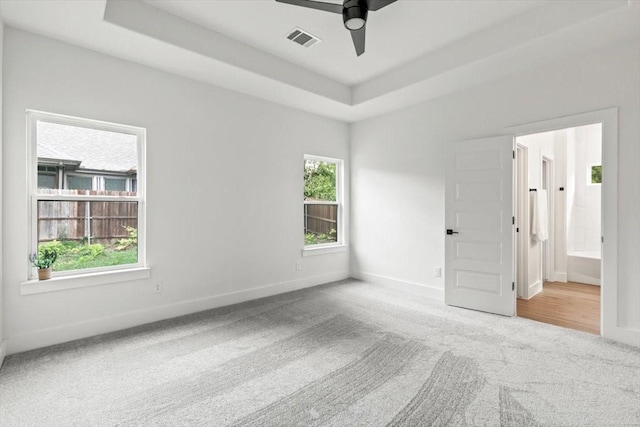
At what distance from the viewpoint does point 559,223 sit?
17.8 feet

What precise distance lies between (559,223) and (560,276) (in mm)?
896

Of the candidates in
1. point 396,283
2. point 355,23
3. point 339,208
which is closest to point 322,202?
point 339,208

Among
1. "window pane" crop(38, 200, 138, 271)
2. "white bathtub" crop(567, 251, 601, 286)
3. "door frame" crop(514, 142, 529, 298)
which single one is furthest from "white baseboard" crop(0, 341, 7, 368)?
"white bathtub" crop(567, 251, 601, 286)

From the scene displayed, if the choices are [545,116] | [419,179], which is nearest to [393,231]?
[419,179]

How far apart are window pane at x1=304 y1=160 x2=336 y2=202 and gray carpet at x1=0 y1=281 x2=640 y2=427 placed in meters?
2.19

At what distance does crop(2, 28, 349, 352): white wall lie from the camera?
8.94ft

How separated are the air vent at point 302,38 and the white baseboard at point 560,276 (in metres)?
5.34

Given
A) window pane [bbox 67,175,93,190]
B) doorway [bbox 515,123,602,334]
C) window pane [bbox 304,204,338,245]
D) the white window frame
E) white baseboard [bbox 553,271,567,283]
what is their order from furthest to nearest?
1. white baseboard [bbox 553,271,567,283]
2. the white window frame
3. window pane [bbox 304,204,338,245]
4. doorway [bbox 515,123,602,334]
5. window pane [bbox 67,175,93,190]

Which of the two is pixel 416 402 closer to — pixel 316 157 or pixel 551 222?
pixel 316 157

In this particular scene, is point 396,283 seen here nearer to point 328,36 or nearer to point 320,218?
point 320,218

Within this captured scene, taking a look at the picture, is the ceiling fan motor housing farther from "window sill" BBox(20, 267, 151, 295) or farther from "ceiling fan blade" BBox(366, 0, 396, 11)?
"window sill" BBox(20, 267, 151, 295)

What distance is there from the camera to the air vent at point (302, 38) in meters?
3.21

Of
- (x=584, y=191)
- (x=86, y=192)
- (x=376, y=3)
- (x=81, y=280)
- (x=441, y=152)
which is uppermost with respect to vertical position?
(x=376, y=3)

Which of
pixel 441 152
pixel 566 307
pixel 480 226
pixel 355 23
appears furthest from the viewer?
pixel 441 152
